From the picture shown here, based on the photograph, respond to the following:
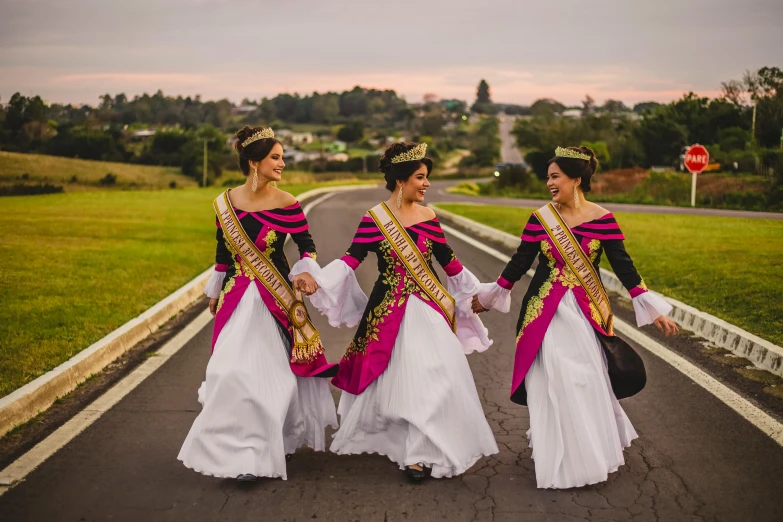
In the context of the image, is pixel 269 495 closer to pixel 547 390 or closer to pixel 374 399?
pixel 374 399

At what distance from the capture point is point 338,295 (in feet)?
19.2

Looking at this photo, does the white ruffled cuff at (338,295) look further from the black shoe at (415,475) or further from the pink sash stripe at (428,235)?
the black shoe at (415,475)

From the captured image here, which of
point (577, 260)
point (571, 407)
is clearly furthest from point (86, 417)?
point (577, 260)

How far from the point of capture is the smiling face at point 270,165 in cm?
572

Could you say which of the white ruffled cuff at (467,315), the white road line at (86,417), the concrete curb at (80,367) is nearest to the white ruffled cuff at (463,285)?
the white ruffled cuff at (467,315)

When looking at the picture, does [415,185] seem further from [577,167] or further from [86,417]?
[86,417]

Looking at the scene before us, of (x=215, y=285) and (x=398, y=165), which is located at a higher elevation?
(x=398, y=165)

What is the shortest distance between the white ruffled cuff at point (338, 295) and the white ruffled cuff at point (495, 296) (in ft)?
2.66

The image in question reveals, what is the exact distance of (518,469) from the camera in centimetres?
552

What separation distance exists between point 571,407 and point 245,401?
193 centimetres

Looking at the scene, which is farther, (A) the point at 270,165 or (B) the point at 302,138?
(B) the point at 302,138

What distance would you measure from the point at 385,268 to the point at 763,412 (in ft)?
10.1

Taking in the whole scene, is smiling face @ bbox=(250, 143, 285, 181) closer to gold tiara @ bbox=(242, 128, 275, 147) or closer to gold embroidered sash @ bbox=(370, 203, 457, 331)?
gold tiara @ bbox=(242, 128, 275, 147)

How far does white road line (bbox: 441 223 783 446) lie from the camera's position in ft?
20.4
